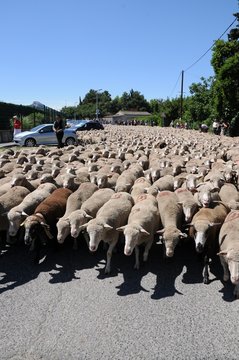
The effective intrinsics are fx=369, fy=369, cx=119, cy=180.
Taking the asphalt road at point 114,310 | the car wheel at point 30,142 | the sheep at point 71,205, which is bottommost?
the asphalt road at point 114,310

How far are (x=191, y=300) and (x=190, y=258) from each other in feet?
4.43

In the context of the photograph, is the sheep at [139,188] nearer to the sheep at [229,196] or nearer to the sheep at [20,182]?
the sheep at [229,196]

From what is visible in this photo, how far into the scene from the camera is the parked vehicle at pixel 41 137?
24.2 meters

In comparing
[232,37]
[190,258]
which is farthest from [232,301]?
[232,37]

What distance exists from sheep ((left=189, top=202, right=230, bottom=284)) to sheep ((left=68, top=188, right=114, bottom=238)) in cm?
179

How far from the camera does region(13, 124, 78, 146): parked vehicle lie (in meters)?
24.2

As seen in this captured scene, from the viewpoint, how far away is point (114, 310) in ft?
15.7

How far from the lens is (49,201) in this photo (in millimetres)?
6977

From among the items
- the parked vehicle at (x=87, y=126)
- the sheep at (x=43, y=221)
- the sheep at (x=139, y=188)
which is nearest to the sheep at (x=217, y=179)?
the sheep at (x=139, y=188)

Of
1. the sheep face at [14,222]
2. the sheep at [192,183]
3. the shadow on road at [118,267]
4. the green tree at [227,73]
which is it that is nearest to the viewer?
the shadow on road at [118,267]

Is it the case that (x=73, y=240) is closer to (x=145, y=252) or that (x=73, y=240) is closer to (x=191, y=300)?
(x=145, y=252)

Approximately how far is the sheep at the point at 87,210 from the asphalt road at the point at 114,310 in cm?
64

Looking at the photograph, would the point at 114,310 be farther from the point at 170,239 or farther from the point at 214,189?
the point at 214,189

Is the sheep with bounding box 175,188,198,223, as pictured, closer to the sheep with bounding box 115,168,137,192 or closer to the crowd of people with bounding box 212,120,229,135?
the sheep with bounding box 115,168,137,192
